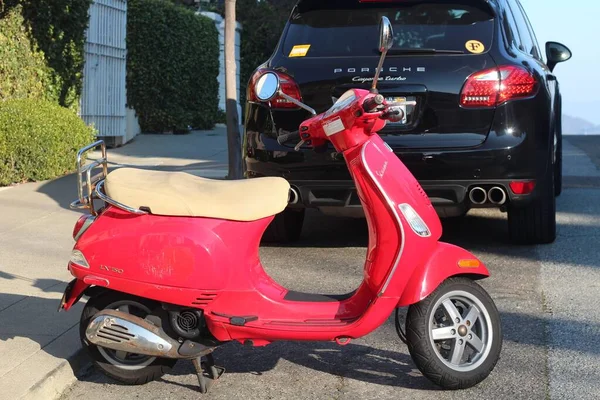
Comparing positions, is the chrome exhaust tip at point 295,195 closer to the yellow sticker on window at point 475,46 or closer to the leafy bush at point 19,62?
the yellow sticker on window at point 475,46

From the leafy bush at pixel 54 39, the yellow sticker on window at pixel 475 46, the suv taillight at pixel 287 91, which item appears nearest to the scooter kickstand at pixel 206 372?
the suv taillight at pixel 287 91

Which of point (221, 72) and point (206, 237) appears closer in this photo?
point (206, 237)

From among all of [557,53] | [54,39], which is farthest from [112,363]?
[54,39]

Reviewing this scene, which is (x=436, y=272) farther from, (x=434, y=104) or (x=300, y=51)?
(x=300, y=51)

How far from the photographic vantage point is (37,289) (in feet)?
19.0

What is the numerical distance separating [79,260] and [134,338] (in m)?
0.45

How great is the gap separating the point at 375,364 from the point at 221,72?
18.1 m

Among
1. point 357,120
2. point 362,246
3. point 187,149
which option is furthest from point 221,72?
point 357,120

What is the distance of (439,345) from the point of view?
430 cm

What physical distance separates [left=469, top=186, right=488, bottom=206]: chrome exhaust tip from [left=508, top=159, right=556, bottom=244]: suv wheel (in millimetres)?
372

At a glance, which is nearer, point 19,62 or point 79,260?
point 79,260

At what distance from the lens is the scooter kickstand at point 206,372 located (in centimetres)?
427

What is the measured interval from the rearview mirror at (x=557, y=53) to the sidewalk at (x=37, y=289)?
4.01 m

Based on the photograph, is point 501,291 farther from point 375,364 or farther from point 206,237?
point 206,237
